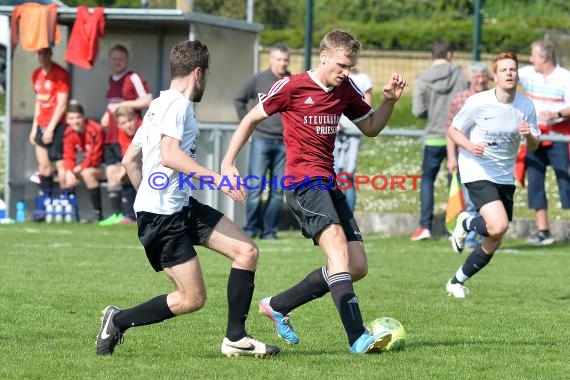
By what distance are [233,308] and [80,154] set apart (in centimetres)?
1025

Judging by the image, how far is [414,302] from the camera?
31.4 ft

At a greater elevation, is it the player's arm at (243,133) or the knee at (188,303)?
the player's arm at (243,133)

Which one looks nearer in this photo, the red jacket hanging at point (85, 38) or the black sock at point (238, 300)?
the black sock at point (238, 300)

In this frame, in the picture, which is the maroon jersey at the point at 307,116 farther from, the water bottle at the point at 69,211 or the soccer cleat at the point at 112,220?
the water bottle at the point at 69,211

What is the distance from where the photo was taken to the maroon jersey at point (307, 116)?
7.45 m

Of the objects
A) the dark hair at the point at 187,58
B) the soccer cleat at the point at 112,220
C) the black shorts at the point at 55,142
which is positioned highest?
the dark hair at the point at 187,58

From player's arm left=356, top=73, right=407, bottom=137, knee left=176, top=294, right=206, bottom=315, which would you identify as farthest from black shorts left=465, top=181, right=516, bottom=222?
knee left=176, top=294, right=206, bottom=315

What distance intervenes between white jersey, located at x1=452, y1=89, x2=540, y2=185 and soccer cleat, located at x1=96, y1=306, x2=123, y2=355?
4.31 meters

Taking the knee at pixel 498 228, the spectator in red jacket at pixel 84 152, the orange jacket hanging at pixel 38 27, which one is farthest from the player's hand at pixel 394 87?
the orange jacket hanging at pixel 38 27

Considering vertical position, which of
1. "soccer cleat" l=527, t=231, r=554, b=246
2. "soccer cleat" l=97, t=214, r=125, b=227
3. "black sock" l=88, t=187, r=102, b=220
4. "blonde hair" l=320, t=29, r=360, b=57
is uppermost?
"blonde hair" l=320, t=29, r=360, b=57

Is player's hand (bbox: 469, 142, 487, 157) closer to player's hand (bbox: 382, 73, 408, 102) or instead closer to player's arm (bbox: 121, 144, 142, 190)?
player's hand (bbox: 382, 73, 408, 102)

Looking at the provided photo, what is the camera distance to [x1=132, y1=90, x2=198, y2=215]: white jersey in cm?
670

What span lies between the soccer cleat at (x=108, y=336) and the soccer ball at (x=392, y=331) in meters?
1.50

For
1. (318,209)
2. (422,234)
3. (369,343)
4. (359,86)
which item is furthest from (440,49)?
(369,343)
